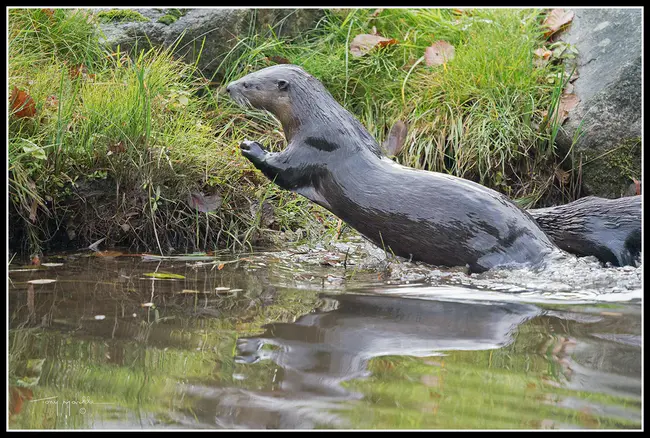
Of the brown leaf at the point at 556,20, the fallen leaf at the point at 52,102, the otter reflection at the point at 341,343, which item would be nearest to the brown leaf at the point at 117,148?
the fallen leaf at the point at 52,102

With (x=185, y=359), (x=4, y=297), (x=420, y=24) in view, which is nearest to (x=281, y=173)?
(x=4, y=297)

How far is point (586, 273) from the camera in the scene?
9.87 ft

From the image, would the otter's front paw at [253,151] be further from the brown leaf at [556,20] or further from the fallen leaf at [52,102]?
the brown leaf at [556,20]

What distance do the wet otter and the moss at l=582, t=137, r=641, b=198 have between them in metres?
1.87

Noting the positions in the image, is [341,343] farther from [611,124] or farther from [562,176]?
[611,124]

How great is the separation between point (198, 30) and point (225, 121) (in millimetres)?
804

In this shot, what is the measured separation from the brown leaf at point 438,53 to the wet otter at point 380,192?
180 cm

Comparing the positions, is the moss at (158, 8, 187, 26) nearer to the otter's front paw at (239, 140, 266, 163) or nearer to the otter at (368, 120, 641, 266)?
the otter's front paw at (239, 140, 266, 163)

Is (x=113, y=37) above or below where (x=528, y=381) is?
above

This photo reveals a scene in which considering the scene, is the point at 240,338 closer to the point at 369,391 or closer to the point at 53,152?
the point at 369,391

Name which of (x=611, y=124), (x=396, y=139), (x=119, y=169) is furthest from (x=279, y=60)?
(x=611, y=124)

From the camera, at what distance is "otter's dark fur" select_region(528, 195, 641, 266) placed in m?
3.32

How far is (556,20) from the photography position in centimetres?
571

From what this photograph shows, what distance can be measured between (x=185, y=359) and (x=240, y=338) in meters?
0.26
